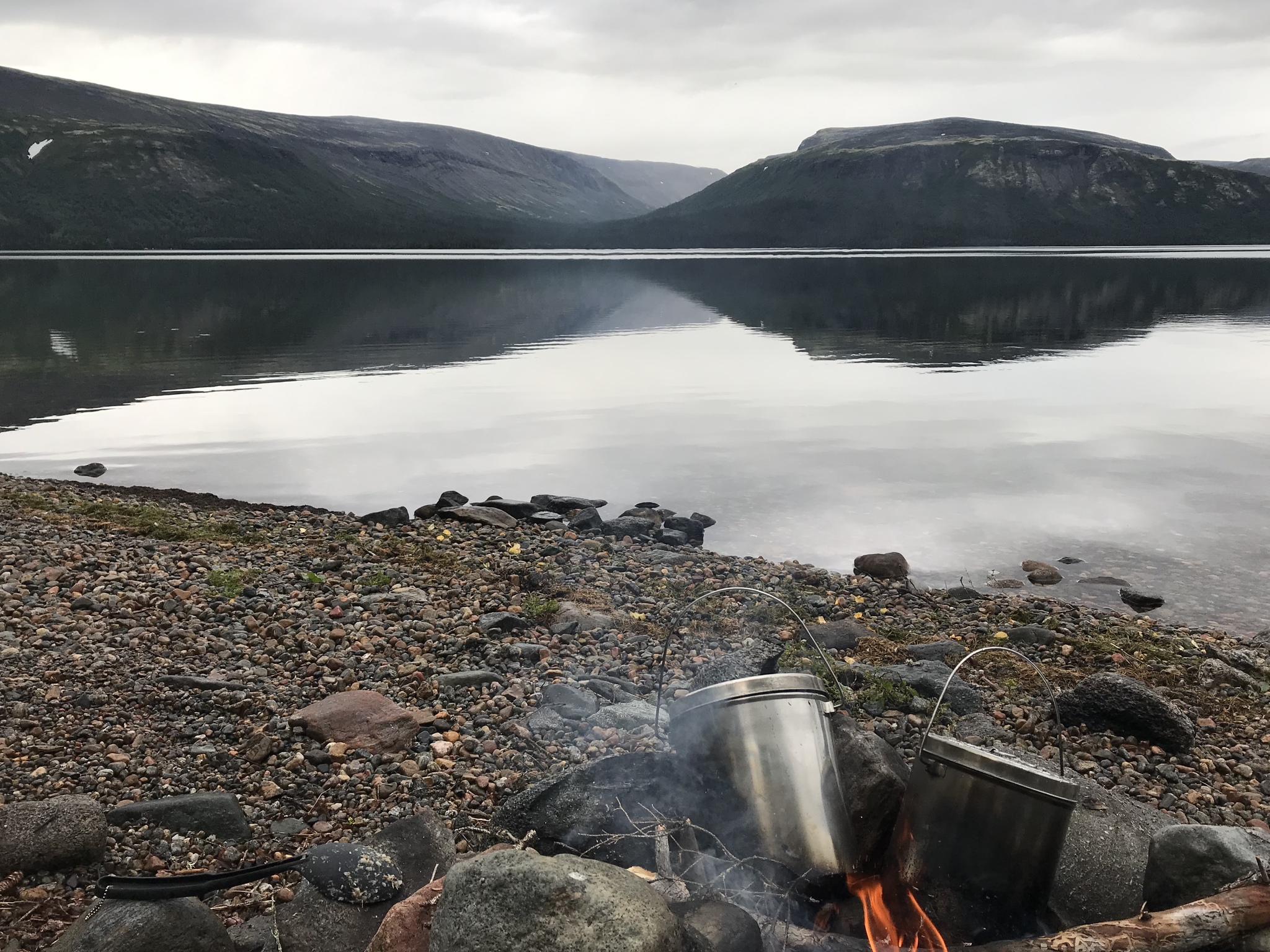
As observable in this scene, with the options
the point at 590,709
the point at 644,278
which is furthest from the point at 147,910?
the point at 644,278

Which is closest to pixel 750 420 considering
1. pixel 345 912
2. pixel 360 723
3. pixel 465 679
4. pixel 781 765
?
pixel 465 679

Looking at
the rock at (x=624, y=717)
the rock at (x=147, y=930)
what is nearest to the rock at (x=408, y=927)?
the rock at (x=147, y=930)

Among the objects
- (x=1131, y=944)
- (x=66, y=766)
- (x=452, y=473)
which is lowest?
(x=452, y=473)

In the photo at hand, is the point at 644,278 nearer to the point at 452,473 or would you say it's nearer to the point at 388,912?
the point at 452,473

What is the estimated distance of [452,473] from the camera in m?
19.1

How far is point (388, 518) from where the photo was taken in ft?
47.5

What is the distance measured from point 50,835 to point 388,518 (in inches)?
379

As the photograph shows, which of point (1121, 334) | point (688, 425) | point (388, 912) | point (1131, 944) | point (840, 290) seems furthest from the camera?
point (840, 290)

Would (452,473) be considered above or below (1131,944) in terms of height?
below

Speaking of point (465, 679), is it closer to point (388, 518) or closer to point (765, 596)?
point (765, 596)

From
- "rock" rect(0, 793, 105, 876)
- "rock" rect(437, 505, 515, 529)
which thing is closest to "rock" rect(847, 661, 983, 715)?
"rock" rect(0, 793, 105, 876)

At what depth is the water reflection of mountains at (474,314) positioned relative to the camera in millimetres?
35469

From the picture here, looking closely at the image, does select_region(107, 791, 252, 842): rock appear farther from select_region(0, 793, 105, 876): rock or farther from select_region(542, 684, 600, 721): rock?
select_region(542, 684, 600, 721): rock

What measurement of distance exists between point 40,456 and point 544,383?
14.9 metres
